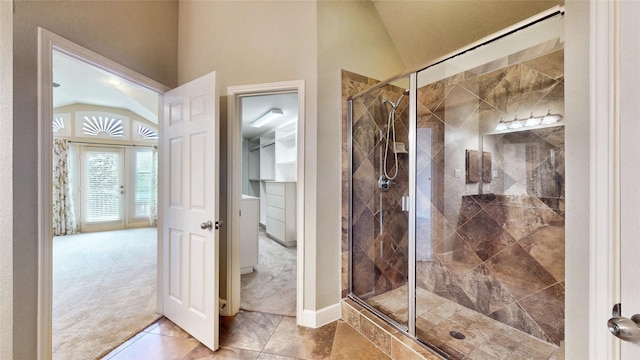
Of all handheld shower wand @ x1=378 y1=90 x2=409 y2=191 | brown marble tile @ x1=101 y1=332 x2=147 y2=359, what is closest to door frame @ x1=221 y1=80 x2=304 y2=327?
brown marble tile @ x1=101 y1=332 x2=147 y2=359

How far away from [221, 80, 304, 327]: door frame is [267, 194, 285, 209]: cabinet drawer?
2.21 meters

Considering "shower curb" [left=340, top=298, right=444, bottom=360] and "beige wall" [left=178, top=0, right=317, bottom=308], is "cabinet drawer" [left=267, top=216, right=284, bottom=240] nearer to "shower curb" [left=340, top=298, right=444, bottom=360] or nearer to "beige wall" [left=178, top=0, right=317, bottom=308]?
"beige wall" [left=178, top=0, right=317, bottom=308]

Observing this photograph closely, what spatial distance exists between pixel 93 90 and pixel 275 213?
3.97 meters

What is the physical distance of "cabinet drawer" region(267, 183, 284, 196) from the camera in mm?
4400

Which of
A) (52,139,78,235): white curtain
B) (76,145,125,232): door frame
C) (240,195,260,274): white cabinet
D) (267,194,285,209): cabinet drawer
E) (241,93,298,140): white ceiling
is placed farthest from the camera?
(76,145,125,232): door frame

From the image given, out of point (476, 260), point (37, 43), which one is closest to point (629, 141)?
point (476, 260)

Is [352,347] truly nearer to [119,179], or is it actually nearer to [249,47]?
[249,47]

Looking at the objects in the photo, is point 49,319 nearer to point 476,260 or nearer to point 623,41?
point 623,41

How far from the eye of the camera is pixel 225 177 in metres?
2.13

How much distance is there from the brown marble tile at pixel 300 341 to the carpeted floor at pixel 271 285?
0.75 feet

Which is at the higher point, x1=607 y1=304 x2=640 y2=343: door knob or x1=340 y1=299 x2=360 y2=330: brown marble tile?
x1=607 y1=304 x2=640 y2=343: door knob

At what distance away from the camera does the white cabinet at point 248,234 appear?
3061 mm

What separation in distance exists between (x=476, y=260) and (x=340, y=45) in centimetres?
230

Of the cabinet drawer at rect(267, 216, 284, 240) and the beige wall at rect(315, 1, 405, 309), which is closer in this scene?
the beige wall at rect(315, 1, 405, 309)
